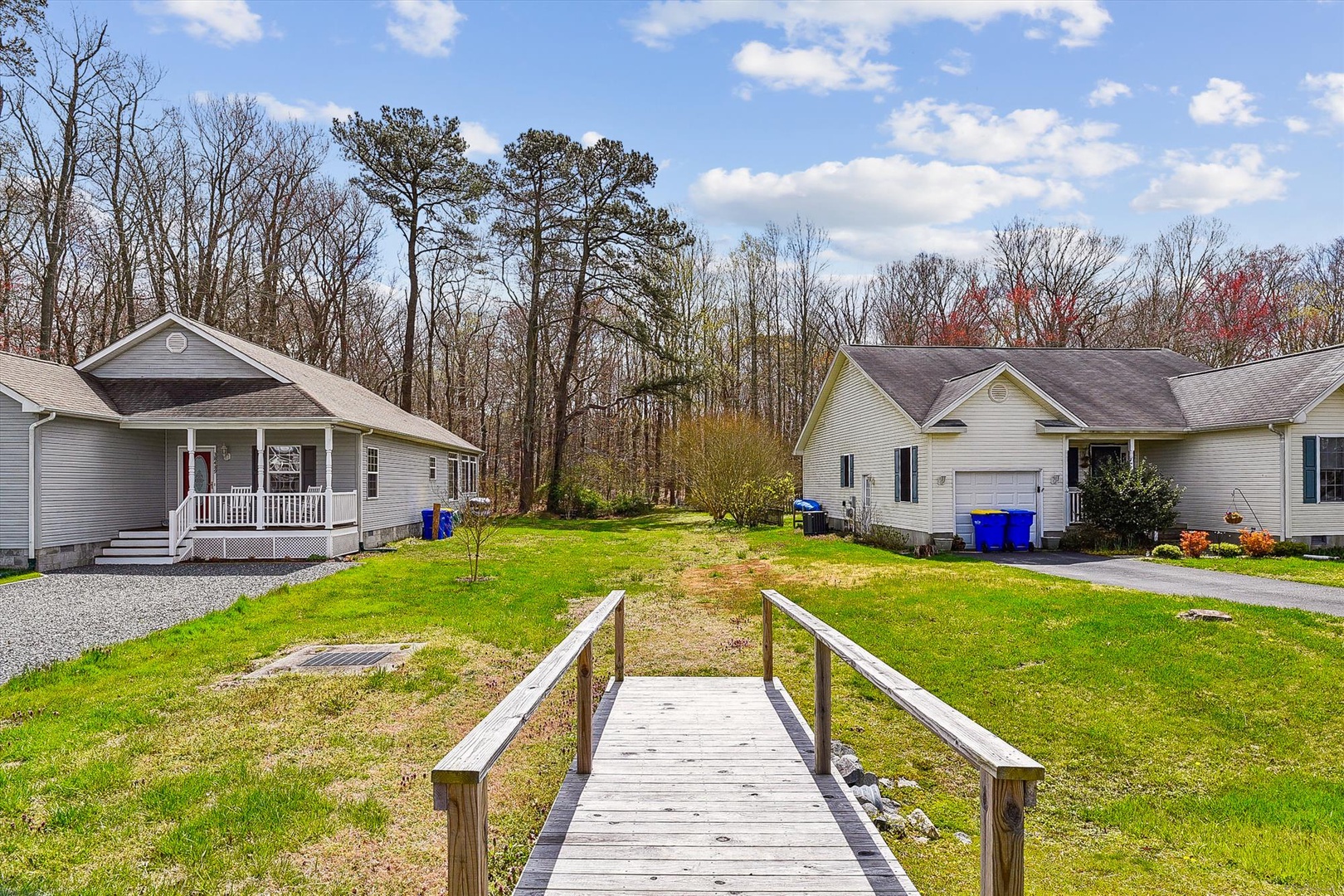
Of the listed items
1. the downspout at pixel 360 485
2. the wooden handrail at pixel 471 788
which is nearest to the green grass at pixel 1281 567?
the wooden handrail at pixel 471 788

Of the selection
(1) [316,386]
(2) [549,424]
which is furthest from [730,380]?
(1) [316,386]

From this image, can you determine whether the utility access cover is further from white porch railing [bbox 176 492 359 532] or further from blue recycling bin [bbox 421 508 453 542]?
blue recycling bin [bbox 421 508 453 542]

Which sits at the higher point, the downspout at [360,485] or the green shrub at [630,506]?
the downspout at [360,485]

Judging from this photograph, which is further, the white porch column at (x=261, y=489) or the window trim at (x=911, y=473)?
the window trim at (x=911, y=473)

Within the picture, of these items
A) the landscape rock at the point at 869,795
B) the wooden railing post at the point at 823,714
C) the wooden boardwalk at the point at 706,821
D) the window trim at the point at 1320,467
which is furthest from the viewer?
the window trim at the point at 1320,467

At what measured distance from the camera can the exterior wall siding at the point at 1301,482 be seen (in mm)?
15633

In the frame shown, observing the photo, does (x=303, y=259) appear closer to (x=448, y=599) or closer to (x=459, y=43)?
(x=459, y=43)

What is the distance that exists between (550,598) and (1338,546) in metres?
17.3

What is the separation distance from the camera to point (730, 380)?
37656mm

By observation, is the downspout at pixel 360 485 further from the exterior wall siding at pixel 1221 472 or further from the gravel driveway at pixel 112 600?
the exterior wall siding at pixel 1221 472

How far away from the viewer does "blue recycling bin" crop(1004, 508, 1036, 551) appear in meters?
16.9

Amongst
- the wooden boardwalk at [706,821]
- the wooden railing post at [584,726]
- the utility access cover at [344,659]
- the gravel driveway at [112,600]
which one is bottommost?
the utility access cover at [344,659]

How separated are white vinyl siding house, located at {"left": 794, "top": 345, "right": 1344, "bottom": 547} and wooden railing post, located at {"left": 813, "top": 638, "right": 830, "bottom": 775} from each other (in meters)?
13.2

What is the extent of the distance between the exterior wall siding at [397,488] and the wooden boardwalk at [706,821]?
1459 centimetres
